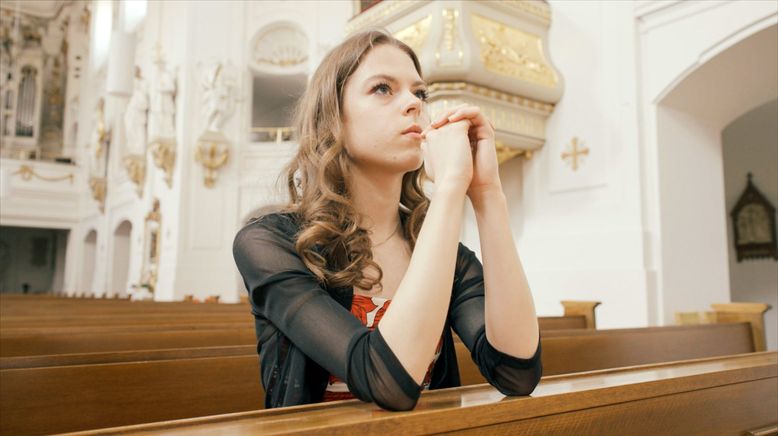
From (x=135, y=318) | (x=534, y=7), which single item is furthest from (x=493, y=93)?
(x=135, y=318)

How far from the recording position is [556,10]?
20.5ft

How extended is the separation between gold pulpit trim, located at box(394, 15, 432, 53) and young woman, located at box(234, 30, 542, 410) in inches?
171

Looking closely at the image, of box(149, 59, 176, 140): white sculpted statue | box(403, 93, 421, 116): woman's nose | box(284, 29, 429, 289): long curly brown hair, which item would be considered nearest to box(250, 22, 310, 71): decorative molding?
box(149, 59, 176, 140): white sculpted statue

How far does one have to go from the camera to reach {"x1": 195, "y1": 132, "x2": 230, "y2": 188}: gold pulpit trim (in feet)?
33.1

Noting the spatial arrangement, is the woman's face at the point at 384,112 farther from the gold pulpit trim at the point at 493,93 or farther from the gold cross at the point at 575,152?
the gold cross at the point at 575,152

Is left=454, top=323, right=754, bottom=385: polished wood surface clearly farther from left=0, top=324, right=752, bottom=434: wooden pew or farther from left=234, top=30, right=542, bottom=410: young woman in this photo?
left=234, top=30, right=542, bottom=410: young woman

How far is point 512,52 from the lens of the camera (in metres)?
5.84

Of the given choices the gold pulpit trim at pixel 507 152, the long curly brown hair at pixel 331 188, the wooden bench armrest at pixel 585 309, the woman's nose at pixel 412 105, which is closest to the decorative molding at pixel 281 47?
the gold pulpit trim at pixel 507 152

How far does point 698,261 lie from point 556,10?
2825 mm

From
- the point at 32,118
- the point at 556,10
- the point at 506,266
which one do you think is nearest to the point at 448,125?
the point at 506,266

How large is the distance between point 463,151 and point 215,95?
31.7 feet

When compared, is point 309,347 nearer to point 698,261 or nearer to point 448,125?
point 448,125

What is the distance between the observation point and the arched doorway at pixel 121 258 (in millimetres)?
13466

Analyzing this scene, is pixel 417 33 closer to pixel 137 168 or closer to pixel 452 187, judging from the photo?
pixel 452 187
